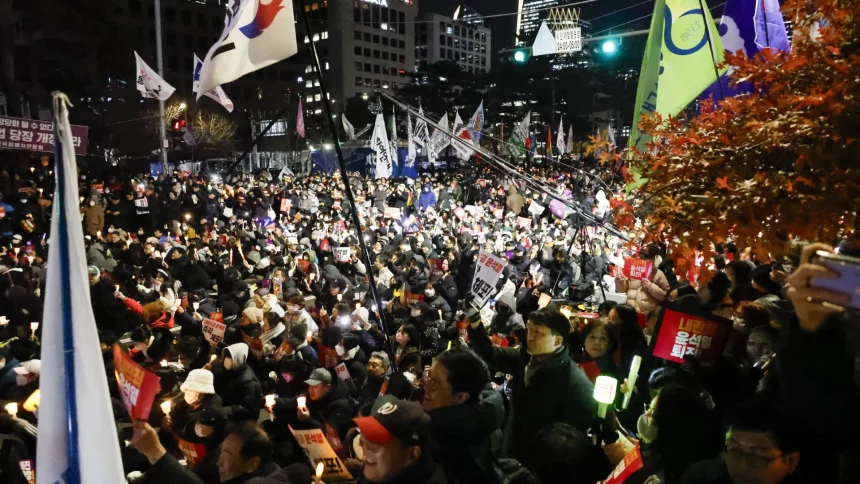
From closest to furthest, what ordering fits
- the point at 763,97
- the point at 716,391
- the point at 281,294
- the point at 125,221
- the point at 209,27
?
the point at 716,391 < the point at 763,97 < the point at 281,294 < the point at 125,221 < the point at 209,27

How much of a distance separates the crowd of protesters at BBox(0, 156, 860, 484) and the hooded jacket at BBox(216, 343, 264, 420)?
1 cm

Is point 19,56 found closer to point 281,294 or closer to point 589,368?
point 281,294

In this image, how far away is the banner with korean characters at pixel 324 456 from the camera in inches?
143

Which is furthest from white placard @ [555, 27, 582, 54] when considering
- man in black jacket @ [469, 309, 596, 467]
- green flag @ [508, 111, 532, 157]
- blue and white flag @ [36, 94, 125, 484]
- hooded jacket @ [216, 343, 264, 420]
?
blue and white flag @ [36, 94, 125, 484]

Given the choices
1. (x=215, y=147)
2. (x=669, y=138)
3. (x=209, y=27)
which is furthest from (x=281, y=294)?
(x=209, y=27)

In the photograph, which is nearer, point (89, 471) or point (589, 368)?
point (89, 471)

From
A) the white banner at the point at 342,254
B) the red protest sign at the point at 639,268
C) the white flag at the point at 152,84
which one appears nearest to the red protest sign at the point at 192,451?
the red protest sign at the point at 639,268

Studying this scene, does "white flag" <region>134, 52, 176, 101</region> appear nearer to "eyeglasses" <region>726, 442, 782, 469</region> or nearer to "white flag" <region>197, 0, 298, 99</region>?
"white flag" <region>197, 0, 298, 99</region>

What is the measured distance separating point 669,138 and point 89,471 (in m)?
4.17

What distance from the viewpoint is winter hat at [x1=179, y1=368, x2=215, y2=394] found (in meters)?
4.68

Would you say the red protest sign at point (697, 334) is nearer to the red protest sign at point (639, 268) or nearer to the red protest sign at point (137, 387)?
the red protest sign at point (137, 387)

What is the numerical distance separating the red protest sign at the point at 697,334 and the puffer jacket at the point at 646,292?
278 cm

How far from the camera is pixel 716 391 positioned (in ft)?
12.6

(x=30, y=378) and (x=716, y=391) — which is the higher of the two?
(x=716, y=391)
